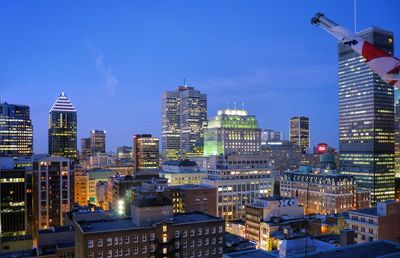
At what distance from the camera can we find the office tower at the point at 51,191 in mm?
121938

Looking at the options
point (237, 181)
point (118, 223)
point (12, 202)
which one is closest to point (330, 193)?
point (237, 181)

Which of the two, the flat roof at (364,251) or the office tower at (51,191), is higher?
the flat roof at (364,251)

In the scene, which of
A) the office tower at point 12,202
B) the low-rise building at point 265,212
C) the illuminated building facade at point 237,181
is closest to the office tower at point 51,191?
the office tower at point 12,202

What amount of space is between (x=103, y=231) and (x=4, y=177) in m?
75.8

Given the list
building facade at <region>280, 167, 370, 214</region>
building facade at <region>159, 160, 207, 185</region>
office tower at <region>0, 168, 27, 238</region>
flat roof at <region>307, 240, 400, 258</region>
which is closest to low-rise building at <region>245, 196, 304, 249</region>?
building facade at <region>280, 167, 370, 214</region>

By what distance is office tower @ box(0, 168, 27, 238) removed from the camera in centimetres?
11644

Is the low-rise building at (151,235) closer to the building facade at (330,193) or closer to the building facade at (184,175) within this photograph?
the building facade at (330,193)

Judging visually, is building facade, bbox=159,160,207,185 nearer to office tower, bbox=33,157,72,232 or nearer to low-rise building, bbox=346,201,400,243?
office tower, bbox=33,157,72,232

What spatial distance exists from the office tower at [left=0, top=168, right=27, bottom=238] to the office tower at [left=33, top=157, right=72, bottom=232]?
13.8 feet

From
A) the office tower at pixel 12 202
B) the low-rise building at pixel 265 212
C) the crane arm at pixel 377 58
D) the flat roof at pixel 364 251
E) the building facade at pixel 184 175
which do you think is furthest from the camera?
the building facade at pixel 184 175

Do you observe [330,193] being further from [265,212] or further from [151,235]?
[151,235]

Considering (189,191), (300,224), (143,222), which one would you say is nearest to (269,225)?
(300,224)

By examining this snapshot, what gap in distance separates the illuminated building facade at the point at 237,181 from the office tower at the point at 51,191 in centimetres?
5305

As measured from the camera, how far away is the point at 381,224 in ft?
255
